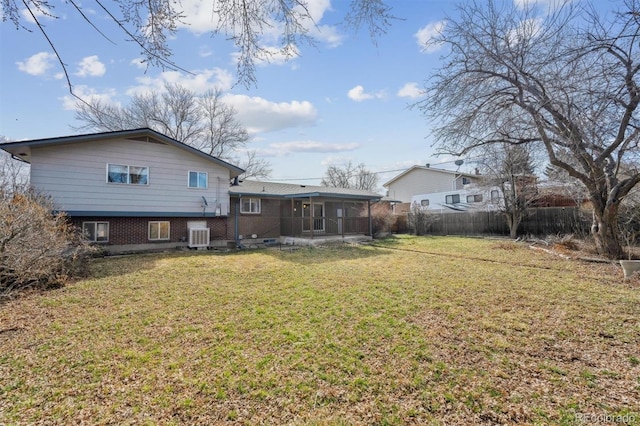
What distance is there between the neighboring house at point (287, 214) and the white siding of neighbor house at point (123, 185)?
62.5 inches

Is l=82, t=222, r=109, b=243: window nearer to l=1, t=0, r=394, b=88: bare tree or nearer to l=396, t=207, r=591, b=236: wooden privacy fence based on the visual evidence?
l=1, t=0, r=394, b=88: bare tree

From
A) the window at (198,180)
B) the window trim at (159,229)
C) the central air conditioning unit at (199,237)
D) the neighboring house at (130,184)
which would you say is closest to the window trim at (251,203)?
the neighboring house at (130,184)

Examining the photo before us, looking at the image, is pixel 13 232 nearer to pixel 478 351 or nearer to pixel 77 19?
pixel 77 19

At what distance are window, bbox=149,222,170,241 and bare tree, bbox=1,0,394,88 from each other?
1069cm

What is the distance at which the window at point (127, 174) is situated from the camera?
1119 centimetres

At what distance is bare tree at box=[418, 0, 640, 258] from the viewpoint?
6062 mm

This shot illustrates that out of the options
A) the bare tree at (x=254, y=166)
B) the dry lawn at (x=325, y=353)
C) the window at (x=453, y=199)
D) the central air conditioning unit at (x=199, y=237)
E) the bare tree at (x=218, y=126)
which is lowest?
the dry lawn at (x=325, y=353)

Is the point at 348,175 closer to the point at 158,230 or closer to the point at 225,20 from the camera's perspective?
the point at 158,230

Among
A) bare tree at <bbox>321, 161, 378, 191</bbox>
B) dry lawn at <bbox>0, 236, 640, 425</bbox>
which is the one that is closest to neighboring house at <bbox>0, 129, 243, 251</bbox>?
dry lawn at <bbox>0, 236, 640, 425</bbox>

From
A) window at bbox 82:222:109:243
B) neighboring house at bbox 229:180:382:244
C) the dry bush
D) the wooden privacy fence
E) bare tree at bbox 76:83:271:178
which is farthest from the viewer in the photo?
bare tree at bbox 76:83:271:178

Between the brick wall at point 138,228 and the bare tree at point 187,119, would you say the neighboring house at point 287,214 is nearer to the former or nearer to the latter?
the brick wall at point 138,228

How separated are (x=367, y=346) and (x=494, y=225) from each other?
17680 mm

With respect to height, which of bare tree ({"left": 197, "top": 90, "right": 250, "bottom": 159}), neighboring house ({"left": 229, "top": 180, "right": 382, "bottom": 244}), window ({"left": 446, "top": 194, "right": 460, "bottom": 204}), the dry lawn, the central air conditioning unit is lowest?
the dry lawn

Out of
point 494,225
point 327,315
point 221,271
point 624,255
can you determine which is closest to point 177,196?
point 221,271
